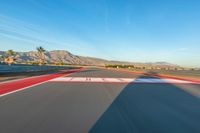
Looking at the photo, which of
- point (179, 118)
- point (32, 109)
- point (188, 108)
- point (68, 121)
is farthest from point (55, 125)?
point (188, 108)

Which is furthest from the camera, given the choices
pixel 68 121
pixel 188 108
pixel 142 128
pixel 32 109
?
pixel 188 108

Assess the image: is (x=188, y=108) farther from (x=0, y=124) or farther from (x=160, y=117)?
(x=0, y=124)

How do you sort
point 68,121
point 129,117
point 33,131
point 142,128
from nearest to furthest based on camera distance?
point 33,131
point 142,128
point 68,121
point 129,117

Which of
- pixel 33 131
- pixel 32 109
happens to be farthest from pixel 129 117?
pixel 32 109

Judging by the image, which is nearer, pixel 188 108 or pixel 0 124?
pixel 0 124

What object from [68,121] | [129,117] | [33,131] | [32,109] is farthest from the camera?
[32,109]

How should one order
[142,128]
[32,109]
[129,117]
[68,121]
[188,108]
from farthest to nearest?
[188,108]
[32,109]
[129,117]
[68,121]
[142,128]

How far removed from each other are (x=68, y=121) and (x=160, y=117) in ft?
8.69

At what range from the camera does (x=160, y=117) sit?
239 inches

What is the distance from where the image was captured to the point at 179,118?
6.02 metres

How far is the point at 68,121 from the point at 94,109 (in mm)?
1675

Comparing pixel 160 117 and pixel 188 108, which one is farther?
pixel 188 108

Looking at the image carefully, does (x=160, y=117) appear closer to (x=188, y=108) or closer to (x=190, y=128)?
(x=190, y=128)

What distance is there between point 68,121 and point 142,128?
6.20 feet
